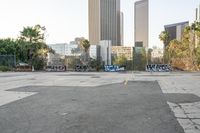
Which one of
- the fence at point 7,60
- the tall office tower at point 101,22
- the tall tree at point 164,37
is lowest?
the fence at point 7,60

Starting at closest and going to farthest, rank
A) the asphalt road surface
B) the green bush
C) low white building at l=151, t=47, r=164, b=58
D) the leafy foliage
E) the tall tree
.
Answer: the asphalt road surface < the green bush < low white building at l=151, t=47, r=164, b=58 < the leafy foliage < the tall tree

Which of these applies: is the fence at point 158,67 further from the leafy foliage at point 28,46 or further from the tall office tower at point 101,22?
the tall office tower at point 101,22

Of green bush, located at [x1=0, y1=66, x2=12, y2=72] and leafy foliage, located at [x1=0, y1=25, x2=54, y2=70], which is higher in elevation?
leafy foliage, located at [x1=0, y1=25, x2=54, y2=70]

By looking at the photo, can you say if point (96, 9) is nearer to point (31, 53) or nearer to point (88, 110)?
point (31, 53)

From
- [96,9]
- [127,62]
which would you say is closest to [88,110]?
[127,62]

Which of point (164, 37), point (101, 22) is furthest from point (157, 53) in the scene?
point (101, 22)

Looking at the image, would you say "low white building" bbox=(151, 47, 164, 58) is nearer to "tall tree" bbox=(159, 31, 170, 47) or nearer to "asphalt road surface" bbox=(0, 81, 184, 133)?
"tall tree" bbox=(159, 31, 170, 47)

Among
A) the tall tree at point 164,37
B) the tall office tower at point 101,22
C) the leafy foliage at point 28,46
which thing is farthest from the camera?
the tall office tower at point 101,22

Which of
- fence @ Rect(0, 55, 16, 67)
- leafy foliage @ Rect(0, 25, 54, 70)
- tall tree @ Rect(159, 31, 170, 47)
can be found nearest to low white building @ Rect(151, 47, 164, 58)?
leafy foliage @ Rect(0, 25, 54, 70)

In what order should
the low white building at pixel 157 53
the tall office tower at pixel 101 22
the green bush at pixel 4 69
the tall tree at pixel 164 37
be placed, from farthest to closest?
the tall office tower at pixel 101 22, the tall tree at pixel 164 37, the low white building at pixel 157 53, the green bush at pixel 4 69

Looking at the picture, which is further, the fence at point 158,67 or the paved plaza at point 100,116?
the fence at point 158,67

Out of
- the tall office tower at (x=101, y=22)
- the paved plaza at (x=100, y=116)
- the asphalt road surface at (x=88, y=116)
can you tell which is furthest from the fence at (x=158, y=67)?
the tall office tower at (x=101, y=22)

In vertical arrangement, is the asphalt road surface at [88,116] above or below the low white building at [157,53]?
below

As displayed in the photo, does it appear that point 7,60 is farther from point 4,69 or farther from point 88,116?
point 88,116
